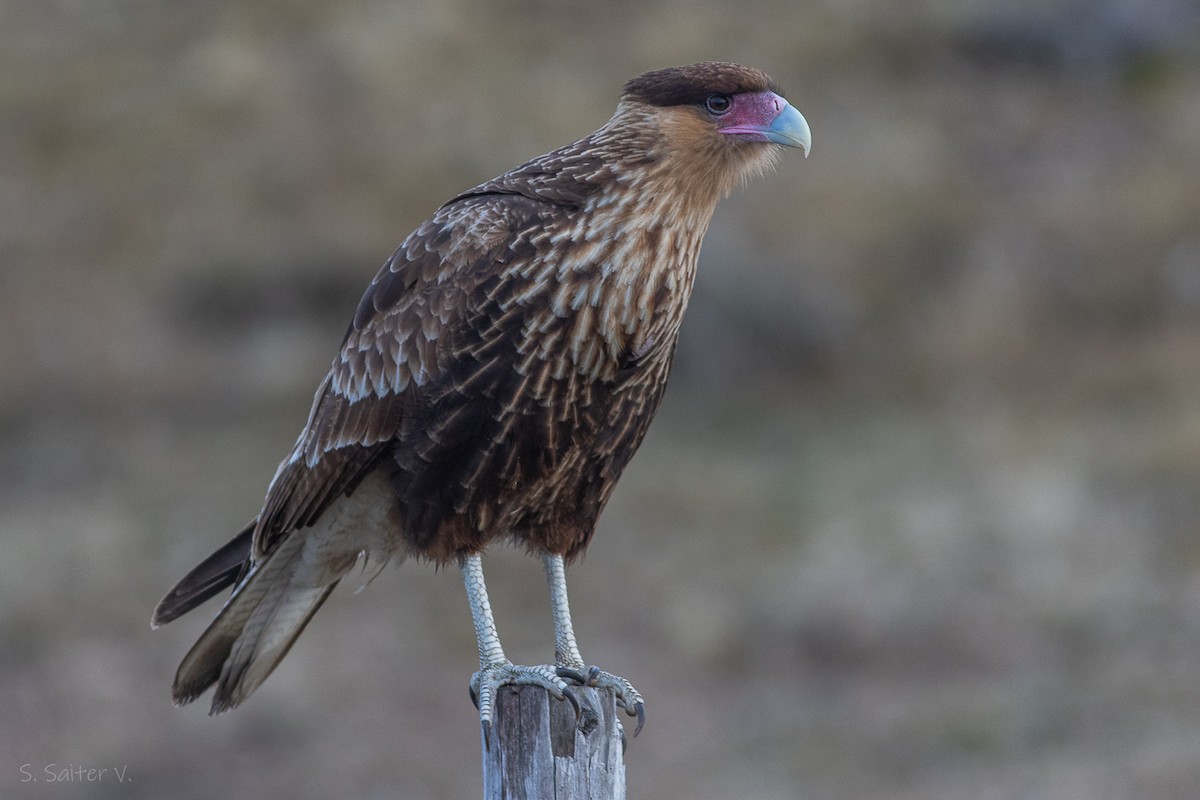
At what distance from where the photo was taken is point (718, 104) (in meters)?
4.12

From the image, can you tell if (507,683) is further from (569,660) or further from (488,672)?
(569,660)

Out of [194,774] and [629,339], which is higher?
[194,774]

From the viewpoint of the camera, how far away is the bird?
385 centimetres

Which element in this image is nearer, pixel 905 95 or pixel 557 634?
pixel 557 634

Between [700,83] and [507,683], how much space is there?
5.13 feet

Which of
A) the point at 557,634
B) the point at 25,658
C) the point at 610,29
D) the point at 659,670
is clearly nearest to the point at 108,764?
the point at 25,658

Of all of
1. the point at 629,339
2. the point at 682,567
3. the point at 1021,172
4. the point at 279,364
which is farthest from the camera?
the point at 1021,172

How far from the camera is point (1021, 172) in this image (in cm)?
1605

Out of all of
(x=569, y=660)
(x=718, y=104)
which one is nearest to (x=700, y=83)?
(x=718, y=104)

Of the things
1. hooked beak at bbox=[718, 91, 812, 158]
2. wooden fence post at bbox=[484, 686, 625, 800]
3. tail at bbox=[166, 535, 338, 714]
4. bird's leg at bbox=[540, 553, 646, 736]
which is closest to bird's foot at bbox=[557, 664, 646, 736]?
bird's leg at bbox=[540, 553, 646, 736]

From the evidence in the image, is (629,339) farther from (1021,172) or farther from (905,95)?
(905,95)

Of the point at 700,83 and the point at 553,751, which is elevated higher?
the point at 700,83

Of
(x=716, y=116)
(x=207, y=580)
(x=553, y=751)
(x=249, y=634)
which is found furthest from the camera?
(x=249, y=634)

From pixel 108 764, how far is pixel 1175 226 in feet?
33.8
